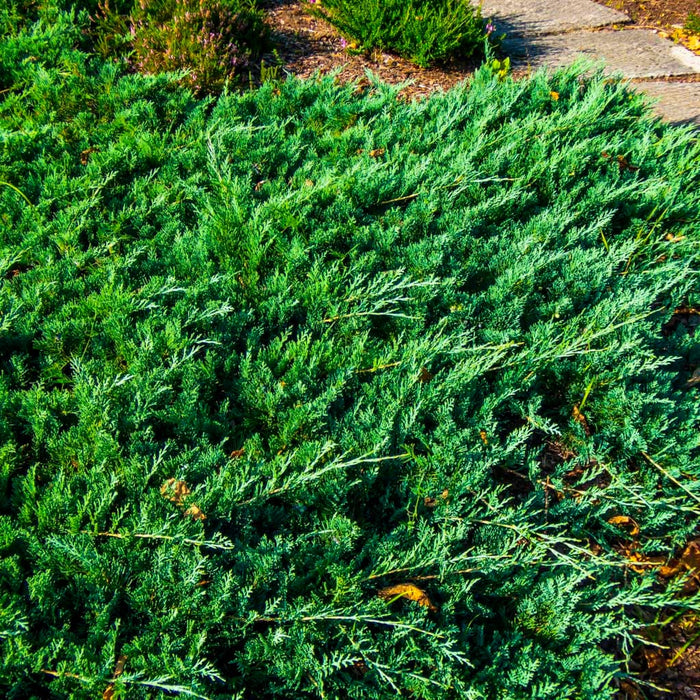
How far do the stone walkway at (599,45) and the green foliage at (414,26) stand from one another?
→ 74 cm

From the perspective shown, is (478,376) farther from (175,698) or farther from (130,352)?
(175,698)

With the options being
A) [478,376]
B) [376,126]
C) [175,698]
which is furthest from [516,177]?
[175,698]

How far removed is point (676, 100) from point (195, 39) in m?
3.98

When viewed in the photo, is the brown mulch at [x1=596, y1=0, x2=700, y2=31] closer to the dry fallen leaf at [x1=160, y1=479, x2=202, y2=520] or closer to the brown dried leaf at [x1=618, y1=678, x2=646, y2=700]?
the brown dried leaf at [x1=618, y1=678, x2=646, y2=700]

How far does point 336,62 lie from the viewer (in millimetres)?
5145

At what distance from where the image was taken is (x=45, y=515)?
2098mm

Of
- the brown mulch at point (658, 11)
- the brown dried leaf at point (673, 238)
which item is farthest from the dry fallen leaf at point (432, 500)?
the brown mulch at point (658, 11)

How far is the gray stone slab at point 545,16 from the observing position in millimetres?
6172

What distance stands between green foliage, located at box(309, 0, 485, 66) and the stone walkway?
74 cm

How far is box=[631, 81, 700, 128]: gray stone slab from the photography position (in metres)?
5.01

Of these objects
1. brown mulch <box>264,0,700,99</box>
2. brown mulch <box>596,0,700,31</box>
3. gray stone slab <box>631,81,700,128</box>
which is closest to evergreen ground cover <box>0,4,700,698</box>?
brown mulch <box>264,0,700,99</box>

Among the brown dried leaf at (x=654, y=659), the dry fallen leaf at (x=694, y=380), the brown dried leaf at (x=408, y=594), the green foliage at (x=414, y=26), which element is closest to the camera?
the brown dried leaf at (x=408, y=594)

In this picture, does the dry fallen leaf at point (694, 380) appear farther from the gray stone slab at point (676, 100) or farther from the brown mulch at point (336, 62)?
the brown mulch at point (336, 62)

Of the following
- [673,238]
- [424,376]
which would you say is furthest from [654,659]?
[673,238]
